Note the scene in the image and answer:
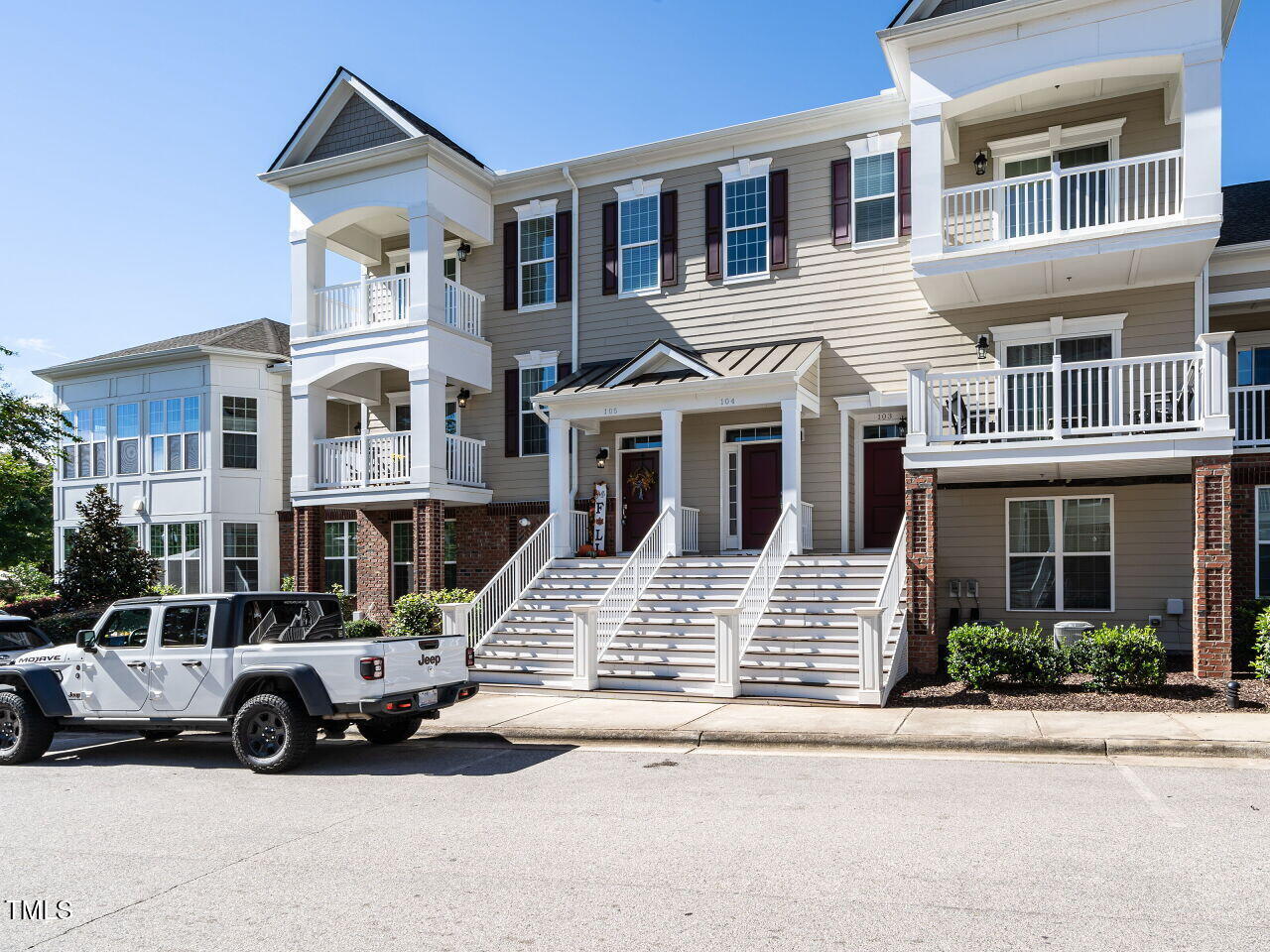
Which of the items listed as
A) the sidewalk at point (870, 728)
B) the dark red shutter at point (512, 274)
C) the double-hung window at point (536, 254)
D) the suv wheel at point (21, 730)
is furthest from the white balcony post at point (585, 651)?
the dark red shutter at point (512, 274)

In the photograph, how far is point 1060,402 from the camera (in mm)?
13211

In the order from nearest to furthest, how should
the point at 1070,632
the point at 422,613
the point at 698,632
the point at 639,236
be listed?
the point at 1070,632, the point at 698,632, the point at 422,613, the point at 639,236

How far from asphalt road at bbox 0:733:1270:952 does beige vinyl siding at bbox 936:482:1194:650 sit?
658 cm

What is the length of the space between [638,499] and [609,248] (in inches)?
195

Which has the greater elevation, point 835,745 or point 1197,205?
point 1197,205

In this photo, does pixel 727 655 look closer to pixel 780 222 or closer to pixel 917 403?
pixel 917 403

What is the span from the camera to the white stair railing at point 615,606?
13.9m

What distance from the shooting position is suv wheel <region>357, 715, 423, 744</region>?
10688 millimetres

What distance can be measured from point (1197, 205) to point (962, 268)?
3.08 meters

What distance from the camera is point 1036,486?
1563 cm

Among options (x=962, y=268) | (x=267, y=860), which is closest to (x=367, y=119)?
(x=962, y=268)

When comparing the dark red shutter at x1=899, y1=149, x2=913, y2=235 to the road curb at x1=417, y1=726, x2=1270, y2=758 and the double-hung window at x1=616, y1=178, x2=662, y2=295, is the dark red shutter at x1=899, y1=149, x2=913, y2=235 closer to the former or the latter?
the double-hung window at x1=616, y1=178, x2=662, y2=295

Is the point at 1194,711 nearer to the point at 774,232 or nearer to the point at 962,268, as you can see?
the point at 962,268

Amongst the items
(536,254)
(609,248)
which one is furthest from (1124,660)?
(536,254)
